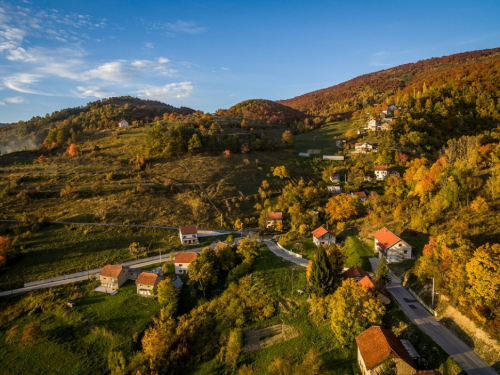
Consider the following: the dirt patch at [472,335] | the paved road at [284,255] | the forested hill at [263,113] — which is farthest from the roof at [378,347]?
the forested hill at [263,113]

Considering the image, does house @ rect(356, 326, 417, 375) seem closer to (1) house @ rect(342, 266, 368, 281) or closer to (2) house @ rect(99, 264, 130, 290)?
(1) house @ rect(342, 266, 368, 281)

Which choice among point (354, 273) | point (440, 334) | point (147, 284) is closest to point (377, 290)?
point (354, 273)

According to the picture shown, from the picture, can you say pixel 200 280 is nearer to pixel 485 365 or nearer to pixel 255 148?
pixel 485 365

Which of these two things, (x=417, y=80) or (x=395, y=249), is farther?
(x=417, y=80)

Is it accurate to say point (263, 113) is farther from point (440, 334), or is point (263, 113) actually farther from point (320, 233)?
point (440, 334)

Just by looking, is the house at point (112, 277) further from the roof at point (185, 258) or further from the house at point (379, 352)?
the house at point (379, 352)

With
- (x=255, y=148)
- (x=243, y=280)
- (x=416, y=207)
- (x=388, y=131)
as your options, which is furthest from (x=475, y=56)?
(x=243, y=280)
